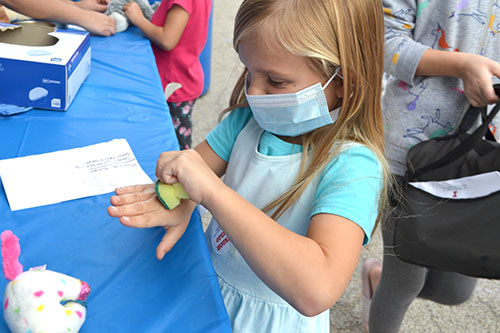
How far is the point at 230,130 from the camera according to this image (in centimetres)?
96

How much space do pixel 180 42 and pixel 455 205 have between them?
1.36 metres

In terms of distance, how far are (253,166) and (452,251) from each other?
0.52 m

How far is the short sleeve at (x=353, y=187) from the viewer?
68 centimetres

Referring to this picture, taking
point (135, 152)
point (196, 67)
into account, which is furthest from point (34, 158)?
point (196, 67)

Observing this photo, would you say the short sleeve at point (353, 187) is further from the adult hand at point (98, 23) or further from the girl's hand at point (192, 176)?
the adult hand at point (98, 23)

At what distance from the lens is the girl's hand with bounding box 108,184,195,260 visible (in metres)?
0.74

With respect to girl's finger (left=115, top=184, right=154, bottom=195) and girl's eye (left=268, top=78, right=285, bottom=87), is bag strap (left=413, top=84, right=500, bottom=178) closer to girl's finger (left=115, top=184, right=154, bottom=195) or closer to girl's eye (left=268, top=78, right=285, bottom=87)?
girl's eye (left=268, top=78, right=285, bottom=87)

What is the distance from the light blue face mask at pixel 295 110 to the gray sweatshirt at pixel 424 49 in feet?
1.31

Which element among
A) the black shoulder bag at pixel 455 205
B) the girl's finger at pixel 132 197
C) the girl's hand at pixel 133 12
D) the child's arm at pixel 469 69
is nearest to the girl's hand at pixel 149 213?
the girl's finger at pixel 132 197

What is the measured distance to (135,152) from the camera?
3.56ft

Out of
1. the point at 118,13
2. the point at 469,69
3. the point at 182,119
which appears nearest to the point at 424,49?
the point at 469,69

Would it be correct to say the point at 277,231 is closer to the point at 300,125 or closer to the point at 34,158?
the point at 300,125

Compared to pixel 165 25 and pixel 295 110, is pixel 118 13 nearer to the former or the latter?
pixel 165 25

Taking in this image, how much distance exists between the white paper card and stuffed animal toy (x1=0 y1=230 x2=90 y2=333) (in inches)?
32.1
